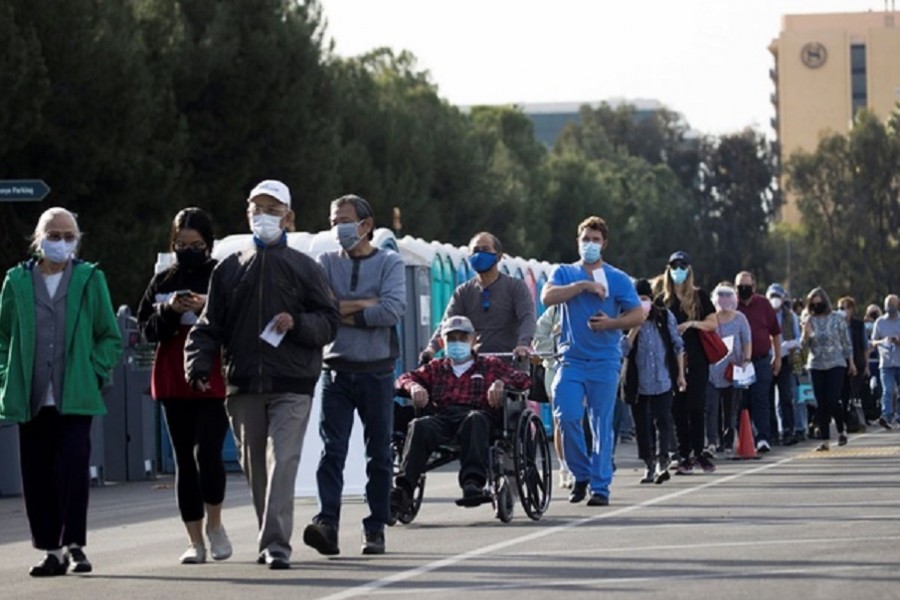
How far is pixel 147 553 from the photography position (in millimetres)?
15195

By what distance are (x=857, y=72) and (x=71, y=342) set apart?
173 metres

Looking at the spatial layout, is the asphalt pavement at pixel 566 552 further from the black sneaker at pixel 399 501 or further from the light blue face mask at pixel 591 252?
the light blue face mask at pixel 591 252

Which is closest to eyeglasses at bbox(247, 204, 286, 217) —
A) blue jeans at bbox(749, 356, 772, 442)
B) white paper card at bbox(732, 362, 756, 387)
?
white paper card at bbox(732, 362, 756, 387)

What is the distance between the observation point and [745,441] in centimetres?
2742

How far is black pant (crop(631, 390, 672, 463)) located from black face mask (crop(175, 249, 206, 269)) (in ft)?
29.8

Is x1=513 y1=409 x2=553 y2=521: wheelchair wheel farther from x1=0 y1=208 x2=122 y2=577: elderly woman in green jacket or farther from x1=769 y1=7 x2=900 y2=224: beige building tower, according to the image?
x1=769 y1=7 x2=900 y2=224: beige building tower

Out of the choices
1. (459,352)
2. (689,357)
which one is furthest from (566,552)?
(689,357)

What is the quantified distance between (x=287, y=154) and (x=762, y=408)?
30.4m

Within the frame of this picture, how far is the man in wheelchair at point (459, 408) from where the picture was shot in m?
16.3

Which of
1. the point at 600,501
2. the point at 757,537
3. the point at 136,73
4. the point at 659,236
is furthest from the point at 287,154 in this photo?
the point at 659,236

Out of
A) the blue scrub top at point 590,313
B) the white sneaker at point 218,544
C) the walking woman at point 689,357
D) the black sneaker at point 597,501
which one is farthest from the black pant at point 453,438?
the walking woman at point 689,357

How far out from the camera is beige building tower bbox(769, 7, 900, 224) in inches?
7087

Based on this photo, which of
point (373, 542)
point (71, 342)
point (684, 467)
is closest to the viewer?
point (71, 342)

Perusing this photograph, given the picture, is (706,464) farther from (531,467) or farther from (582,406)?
(531,467)
